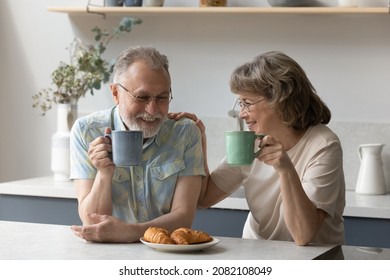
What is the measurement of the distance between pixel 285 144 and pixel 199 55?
58.7 inches

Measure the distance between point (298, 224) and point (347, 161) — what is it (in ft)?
5.13

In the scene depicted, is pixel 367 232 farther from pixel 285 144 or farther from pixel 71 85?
pixel 71 85

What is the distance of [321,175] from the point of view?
257 cm

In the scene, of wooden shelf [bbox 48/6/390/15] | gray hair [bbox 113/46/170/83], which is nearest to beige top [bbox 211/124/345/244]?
gray hair [bbox 113/46/170/83]

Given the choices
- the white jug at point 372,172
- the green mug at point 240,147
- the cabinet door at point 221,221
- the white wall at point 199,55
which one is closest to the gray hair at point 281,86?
the green mug at point 240,147

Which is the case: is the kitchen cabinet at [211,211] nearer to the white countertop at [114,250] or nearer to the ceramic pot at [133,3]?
the ceramic pot at [133,3]

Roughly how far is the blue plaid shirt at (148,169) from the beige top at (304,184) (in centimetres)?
21

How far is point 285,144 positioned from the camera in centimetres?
276

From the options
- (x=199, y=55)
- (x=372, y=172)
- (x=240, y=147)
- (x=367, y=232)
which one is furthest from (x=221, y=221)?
(x=240, y=147)

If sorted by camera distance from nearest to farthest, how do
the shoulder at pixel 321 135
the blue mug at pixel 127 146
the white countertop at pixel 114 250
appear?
the white countertop at pixel 114 250 → the blue mug at pixel 127 146 → the shoulder at pixel 321 135

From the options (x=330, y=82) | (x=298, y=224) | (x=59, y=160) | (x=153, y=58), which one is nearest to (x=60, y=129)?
(x=59, y=160)

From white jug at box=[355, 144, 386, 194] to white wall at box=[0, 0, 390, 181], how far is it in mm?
207

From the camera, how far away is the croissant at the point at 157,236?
2.19m

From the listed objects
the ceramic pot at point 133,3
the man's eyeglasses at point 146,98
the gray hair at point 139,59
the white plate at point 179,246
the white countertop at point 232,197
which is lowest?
the white countertop at point 232,197
